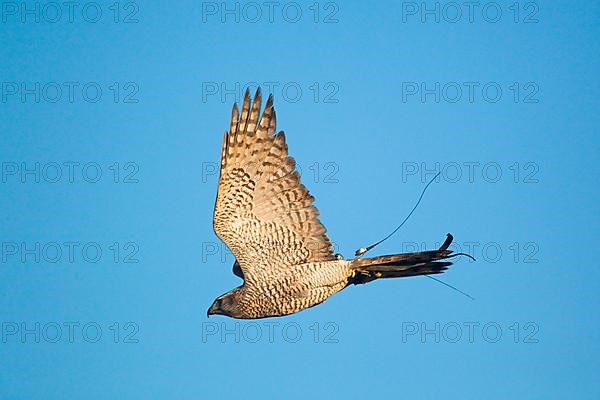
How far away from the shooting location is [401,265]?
873 centimetres

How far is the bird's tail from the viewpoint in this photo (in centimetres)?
853

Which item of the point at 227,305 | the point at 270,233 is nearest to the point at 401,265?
the point at 270,233

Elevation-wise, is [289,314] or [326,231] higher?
[326,231]

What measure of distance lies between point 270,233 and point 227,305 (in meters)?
1.13

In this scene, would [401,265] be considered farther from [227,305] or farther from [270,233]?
[227,305]

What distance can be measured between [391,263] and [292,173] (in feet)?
5.67

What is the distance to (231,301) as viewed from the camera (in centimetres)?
923

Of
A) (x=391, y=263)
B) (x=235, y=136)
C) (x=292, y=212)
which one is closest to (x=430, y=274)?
(x=391, y=263)

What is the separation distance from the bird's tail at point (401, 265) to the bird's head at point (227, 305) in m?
1.59

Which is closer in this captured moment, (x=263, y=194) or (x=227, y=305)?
(x=263, y=194)

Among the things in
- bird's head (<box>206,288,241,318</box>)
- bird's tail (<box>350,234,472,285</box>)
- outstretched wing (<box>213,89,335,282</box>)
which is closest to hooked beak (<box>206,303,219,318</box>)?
bird's head (<box>206,288,241,318</box>)

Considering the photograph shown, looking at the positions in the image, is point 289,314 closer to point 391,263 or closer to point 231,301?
point 231,301

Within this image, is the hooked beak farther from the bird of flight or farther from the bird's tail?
the bird's tail

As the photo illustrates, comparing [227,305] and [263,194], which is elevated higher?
[263,194]
